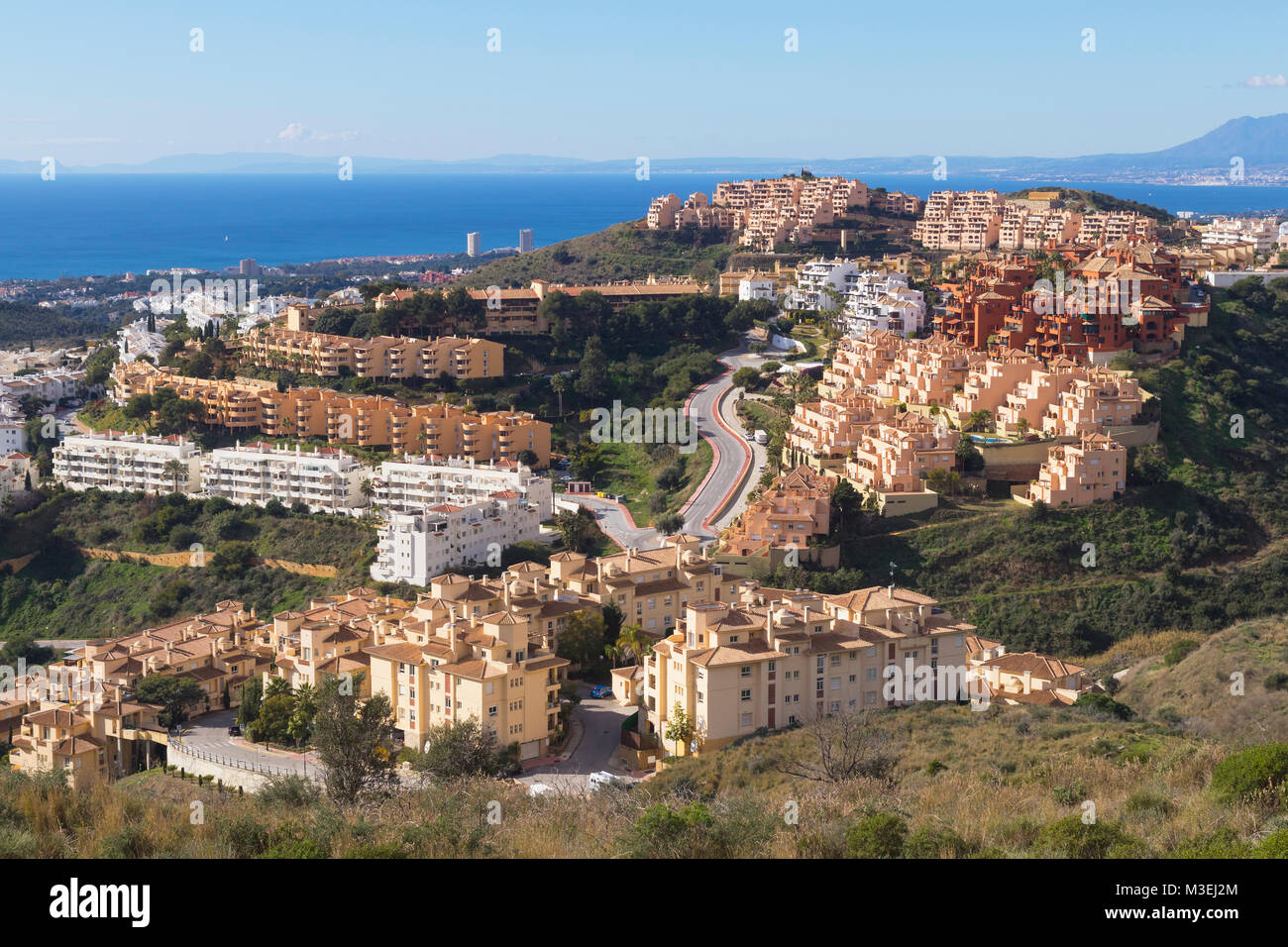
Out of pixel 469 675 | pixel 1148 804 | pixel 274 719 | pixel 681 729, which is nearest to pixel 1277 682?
pixel 681 729

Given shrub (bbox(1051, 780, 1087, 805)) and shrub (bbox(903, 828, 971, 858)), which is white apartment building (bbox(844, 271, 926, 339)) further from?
shrub (bbox(903, 828, 971, 858))

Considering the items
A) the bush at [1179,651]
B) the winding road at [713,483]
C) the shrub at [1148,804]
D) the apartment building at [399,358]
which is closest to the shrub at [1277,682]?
the bush at [1179,651]

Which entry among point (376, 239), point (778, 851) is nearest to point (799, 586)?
point (778, 851)

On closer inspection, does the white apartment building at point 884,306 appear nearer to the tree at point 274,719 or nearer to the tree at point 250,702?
the tree at point 250,702

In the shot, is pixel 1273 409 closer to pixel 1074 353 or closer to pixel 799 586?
pixel 1074 353
